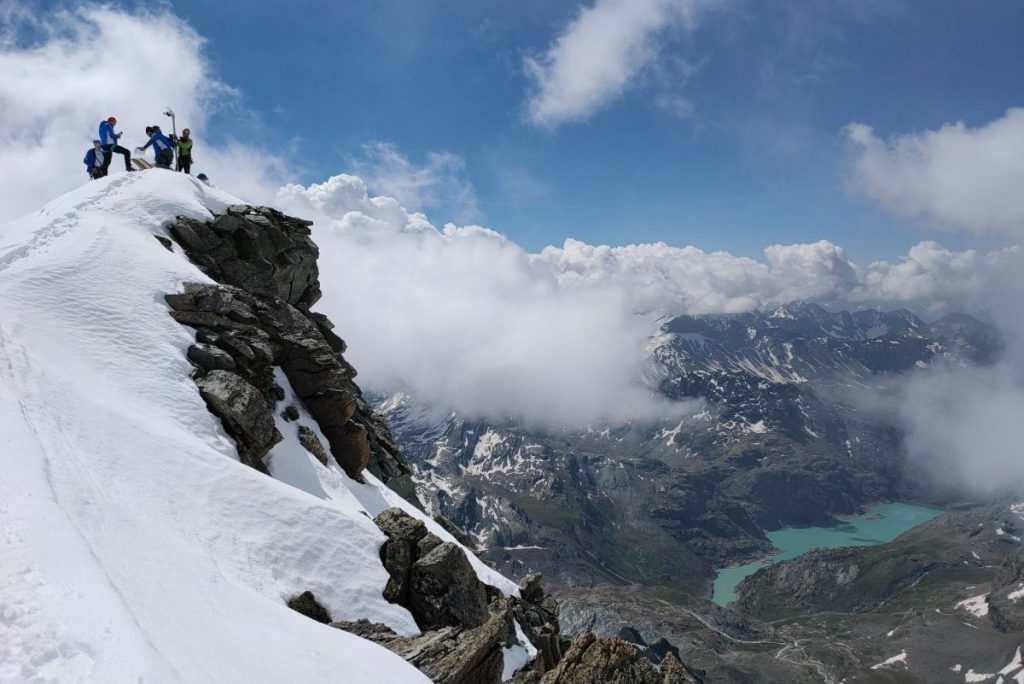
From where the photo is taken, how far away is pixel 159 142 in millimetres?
49844

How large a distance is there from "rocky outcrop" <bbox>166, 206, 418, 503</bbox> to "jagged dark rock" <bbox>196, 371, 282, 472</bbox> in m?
0.05

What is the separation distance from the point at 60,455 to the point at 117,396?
745cm

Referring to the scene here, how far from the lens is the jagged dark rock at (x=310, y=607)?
1891cm

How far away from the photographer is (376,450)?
164ft

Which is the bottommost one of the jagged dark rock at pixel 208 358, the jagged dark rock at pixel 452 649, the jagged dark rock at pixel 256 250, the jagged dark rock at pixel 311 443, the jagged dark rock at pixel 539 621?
the jagged dark rock at pixel 539 621

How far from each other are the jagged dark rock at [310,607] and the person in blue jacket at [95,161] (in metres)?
43.6

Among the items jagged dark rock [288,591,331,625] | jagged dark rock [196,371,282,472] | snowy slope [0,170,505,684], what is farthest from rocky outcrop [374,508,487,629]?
jagged dark rock [196,371,282,472]

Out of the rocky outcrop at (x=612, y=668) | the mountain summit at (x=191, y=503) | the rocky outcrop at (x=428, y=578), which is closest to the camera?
the mountain summit at (x=191, y=503)

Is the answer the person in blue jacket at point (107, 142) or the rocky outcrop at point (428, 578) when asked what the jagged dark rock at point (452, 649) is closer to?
the rocky outcrop at point (428, 578)

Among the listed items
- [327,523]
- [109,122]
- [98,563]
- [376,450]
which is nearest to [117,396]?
[327,523]

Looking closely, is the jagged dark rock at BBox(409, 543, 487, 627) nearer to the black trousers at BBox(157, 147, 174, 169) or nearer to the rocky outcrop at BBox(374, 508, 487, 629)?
the rocky outcrop at BBox(374, 508, 487, 629)

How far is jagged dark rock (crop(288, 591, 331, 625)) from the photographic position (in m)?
18.9

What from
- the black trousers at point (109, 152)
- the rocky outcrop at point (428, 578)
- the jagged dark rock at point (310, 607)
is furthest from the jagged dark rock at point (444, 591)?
the black trousers at point (109, 152)

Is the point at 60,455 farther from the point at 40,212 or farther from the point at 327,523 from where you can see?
the point at 40,212
